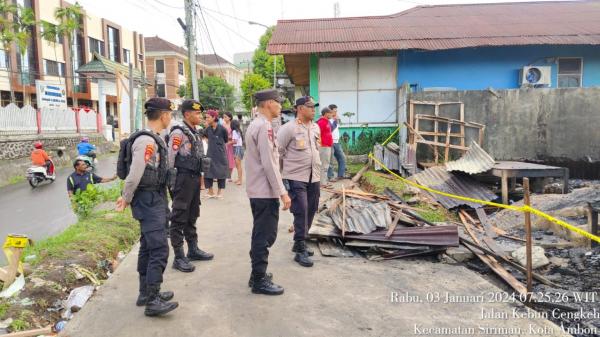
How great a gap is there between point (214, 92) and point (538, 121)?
115 ft

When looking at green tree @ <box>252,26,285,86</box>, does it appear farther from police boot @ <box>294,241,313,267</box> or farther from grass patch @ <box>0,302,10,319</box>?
grass patch @ <box>0,302,10,319</box>

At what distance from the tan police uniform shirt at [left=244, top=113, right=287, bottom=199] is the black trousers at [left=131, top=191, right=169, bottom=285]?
0.80 metres

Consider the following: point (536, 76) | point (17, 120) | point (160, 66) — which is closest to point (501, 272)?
point (536, 76)

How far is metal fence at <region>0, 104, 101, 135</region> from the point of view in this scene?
14797 mm

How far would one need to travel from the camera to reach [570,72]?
43.3 ft

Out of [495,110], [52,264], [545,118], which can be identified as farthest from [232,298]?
[545,118]

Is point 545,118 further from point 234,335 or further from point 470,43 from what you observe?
point 234,335

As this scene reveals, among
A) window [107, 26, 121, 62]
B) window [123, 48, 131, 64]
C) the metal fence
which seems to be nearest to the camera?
the metal fence

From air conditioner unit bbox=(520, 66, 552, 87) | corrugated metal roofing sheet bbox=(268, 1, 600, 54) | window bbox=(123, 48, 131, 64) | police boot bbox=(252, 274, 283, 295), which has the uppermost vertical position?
window bbox=(123, 48, 131, 64)

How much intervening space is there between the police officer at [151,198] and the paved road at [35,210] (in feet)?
13.1

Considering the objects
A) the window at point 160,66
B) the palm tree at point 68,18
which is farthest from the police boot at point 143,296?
the window at point 160,66

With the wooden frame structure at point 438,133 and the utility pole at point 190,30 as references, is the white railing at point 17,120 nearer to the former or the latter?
the utility pole at point 190,30

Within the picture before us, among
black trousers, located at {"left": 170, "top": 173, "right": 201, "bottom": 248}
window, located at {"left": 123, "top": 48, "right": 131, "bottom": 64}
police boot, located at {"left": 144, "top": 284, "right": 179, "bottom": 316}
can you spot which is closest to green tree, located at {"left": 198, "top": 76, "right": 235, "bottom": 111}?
window, located at {"left": 123, "top": 48, "right": 131, "bottom": 64}

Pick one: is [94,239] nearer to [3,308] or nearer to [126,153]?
[3,308]
